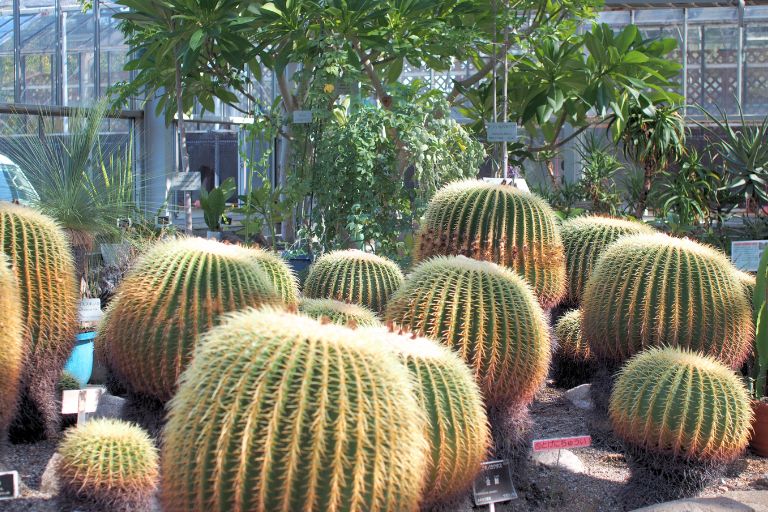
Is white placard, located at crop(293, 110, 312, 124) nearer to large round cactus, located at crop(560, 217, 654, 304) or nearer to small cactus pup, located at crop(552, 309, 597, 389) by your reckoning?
large round cactus, located at crop(560, 217, 654, 304)

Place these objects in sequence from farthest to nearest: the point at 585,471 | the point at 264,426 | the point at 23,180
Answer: the point at 23,180
the point at 585,471
the point at 264,426

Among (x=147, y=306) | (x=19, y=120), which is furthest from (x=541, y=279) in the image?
(x=19, y=120)

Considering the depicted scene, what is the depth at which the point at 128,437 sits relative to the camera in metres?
2.94

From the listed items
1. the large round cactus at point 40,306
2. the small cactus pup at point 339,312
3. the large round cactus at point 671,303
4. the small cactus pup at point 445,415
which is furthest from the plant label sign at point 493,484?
the large round cactus at point 40,306

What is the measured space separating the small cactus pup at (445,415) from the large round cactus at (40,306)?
159cm

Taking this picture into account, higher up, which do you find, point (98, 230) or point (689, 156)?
point (689, 156)

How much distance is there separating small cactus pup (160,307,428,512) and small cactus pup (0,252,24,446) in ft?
4.13

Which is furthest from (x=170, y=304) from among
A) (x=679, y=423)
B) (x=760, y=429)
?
(x=760, y=429)

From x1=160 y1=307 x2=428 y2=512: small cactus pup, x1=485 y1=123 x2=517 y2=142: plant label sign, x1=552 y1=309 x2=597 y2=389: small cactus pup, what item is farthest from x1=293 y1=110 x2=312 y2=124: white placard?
x1=160 y1=307 x2=428 y2=512: small cactus pup

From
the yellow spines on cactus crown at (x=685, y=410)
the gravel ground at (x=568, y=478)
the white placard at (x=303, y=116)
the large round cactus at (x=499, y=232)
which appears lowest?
the gravel ground at (x=568, y=478)

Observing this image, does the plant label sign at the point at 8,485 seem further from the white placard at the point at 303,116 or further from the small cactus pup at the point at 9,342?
the white placard at the point at 303,116

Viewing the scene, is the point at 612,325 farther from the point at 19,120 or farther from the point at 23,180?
the point at 19,120

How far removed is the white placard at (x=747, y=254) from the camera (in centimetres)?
538

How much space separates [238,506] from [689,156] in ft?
22.7
